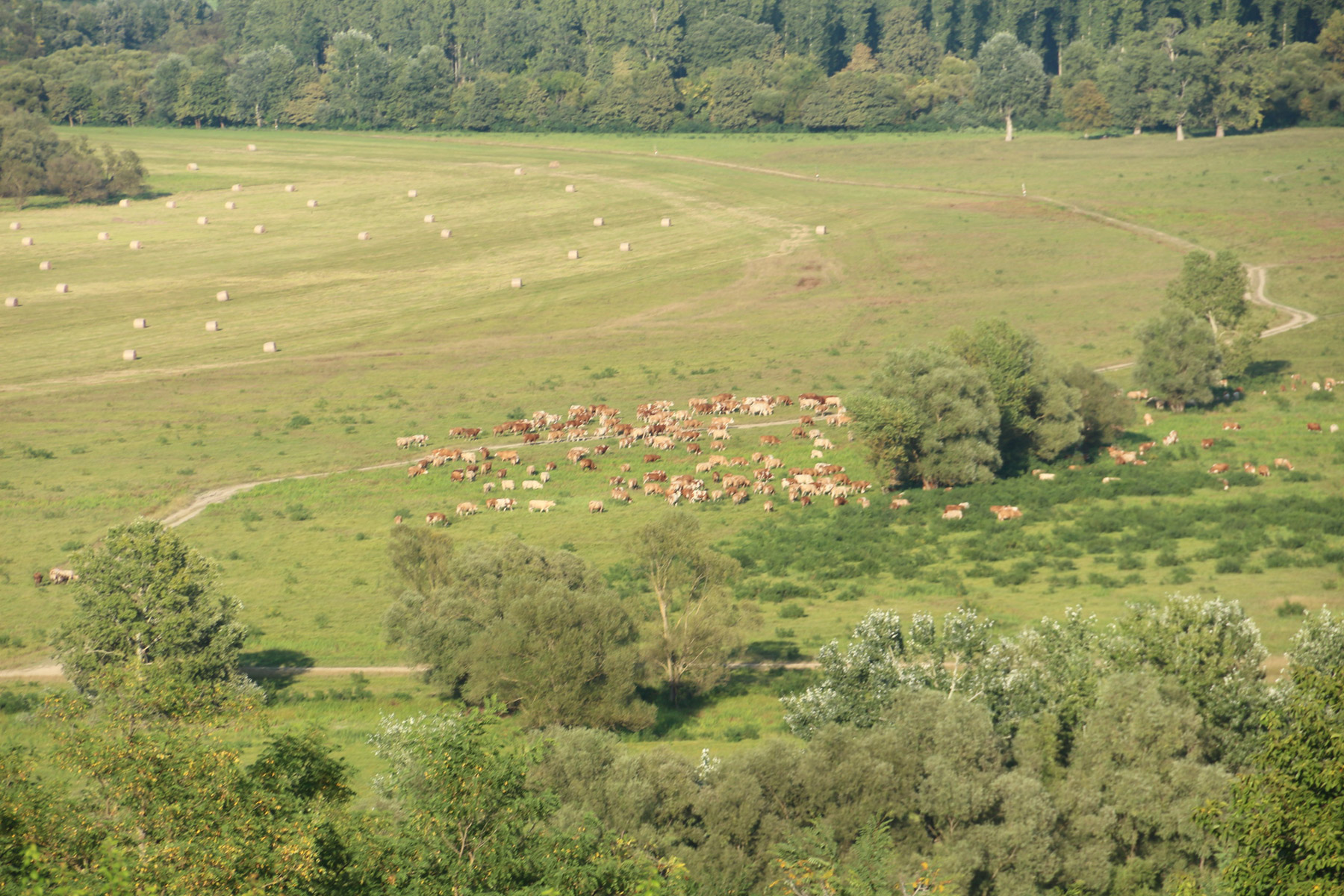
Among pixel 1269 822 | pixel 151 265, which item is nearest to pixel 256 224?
pixel 151 265

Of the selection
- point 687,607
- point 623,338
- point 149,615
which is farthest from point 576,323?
point 149,615

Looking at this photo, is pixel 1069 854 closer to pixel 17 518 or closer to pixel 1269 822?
pixel 1269 822

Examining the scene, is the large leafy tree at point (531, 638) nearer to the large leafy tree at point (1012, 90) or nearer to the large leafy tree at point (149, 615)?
the large leafy tree at point (149, 615)

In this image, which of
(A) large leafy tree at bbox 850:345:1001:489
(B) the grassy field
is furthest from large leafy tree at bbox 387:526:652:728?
(A) large leafy tree at bbox 850:345:1001:489

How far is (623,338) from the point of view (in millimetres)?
108312

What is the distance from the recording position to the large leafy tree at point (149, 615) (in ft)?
151

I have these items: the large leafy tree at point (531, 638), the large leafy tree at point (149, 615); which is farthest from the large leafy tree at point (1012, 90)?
the large leafy tree at point (149, 615)

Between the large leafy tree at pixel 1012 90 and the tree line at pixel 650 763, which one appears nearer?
the tree line at pixel 650 763

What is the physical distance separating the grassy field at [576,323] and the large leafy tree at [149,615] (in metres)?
4.88

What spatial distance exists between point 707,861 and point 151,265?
10769 centimetres

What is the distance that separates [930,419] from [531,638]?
110 feet

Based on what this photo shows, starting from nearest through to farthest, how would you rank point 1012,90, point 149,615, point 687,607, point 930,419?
point 149,615
point 687,607
point 930,419
point 1012,90

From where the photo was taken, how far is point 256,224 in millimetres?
141500

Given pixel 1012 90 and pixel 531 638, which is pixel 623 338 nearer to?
pixel 531 638
